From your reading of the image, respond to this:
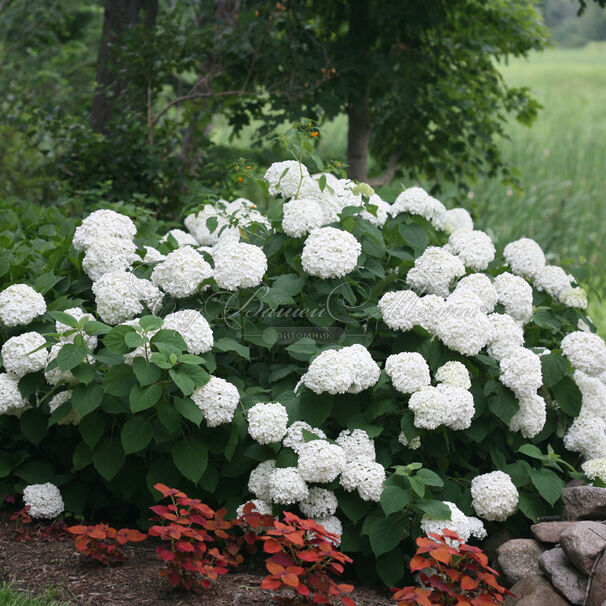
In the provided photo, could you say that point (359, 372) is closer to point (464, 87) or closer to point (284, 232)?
point (284, 232)

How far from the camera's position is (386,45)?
615cm

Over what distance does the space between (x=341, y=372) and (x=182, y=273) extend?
0.80m

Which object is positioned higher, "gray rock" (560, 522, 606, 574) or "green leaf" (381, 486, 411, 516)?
"gray rock" (560, 522, 606, 574)

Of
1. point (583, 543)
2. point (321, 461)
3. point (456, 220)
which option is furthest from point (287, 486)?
point (456, 220)

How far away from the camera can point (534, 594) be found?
260 centimetres

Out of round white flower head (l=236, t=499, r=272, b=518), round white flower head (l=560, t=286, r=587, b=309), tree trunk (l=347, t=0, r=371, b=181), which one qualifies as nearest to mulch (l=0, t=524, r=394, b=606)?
round white flower head (l=236, t=499, r=272, b=518)

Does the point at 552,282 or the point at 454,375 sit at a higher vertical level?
the point at 552,282

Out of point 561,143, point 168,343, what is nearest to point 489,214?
point 561,143

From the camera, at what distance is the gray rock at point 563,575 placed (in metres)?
2.54

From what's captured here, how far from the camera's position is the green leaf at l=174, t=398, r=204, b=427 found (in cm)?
262

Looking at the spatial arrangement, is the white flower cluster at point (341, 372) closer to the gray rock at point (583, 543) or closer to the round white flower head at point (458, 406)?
the round white flower head at point (458, 406)

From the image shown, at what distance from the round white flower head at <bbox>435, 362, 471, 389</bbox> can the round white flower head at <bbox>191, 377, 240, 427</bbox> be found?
0.85 meters

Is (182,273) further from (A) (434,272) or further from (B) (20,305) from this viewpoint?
(A) (434,272)

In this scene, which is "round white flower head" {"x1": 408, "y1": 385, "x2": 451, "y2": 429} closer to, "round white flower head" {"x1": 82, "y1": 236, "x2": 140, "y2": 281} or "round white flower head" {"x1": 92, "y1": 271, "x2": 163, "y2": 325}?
"round white flower head" {"x1": 92, "y1": 271, "x2": 163, "y2": 325}
